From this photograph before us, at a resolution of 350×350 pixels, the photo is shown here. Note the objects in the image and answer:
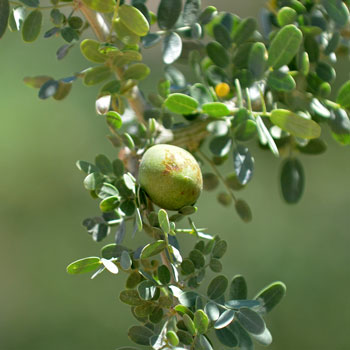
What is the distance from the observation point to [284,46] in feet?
2.45

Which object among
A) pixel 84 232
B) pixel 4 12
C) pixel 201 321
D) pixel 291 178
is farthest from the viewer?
pixel 84 232

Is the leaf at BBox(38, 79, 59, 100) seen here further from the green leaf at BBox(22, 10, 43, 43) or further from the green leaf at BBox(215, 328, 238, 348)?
the green leaf at BBox(215, 328, 238, 348)

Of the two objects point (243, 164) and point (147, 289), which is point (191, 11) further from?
point (147, 289)

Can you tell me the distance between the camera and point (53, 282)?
2.29 m

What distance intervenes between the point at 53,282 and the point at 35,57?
0.81m

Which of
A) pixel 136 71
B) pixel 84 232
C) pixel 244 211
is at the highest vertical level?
pixel 136 71

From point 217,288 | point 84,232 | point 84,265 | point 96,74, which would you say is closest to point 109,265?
point 84,265

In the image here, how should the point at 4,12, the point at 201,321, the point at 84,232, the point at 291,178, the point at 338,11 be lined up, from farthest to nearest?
the point at 84,232, the point at 291,178, the point at 338,11, the point at 4,12, the point at 201,321

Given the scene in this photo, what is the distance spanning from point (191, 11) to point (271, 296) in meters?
0.37

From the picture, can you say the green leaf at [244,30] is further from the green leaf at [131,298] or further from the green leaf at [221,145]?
the green leaf at [131,298]

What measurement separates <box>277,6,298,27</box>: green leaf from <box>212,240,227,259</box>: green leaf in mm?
306

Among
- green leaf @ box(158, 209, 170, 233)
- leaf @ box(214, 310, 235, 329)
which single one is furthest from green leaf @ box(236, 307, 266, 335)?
green leaf @ box(158, 209, 170, 233)

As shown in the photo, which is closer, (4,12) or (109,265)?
(109,265)

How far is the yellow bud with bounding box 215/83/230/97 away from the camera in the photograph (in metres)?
0.82
